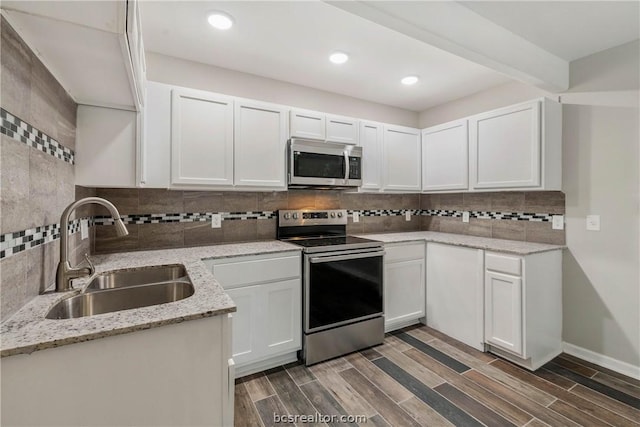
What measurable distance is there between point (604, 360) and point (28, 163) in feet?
12.1

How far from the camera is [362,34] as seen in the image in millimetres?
2059

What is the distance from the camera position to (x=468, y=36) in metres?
1.87

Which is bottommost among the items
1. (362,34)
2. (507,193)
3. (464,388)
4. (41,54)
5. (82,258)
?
(464,388)

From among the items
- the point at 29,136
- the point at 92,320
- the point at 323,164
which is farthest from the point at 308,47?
the point at 92,320

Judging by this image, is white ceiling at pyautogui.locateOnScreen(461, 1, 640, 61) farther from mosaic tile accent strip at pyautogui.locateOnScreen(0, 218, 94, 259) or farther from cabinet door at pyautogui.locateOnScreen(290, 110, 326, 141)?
mosaic tile accent strip at pyautogui.locateOnScreen(0, 218, 94, 259)

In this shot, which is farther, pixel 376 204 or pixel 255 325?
pixel 376 204

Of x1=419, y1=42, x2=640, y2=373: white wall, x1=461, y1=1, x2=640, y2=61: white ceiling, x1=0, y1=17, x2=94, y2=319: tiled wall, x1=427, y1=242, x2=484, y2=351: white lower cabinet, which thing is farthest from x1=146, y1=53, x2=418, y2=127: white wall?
x1=419, y1=42, x2=640, y2=373: white wall

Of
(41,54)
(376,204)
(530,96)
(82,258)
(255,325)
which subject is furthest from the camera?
(376,204)

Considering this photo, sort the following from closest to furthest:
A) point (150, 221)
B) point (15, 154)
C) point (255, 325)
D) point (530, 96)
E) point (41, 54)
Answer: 1. point (15, 154)
2. point (41, 54)
3. point (255, 325)
4. point (150, 221)
5. point (530, 96)

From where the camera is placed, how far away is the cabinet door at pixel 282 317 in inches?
83.9

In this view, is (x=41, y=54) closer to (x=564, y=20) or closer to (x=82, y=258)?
(x=82, y=258)

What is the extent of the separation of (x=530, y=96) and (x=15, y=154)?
353 centimetres

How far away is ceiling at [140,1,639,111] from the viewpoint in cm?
176

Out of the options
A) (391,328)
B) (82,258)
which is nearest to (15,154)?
(82,258)
